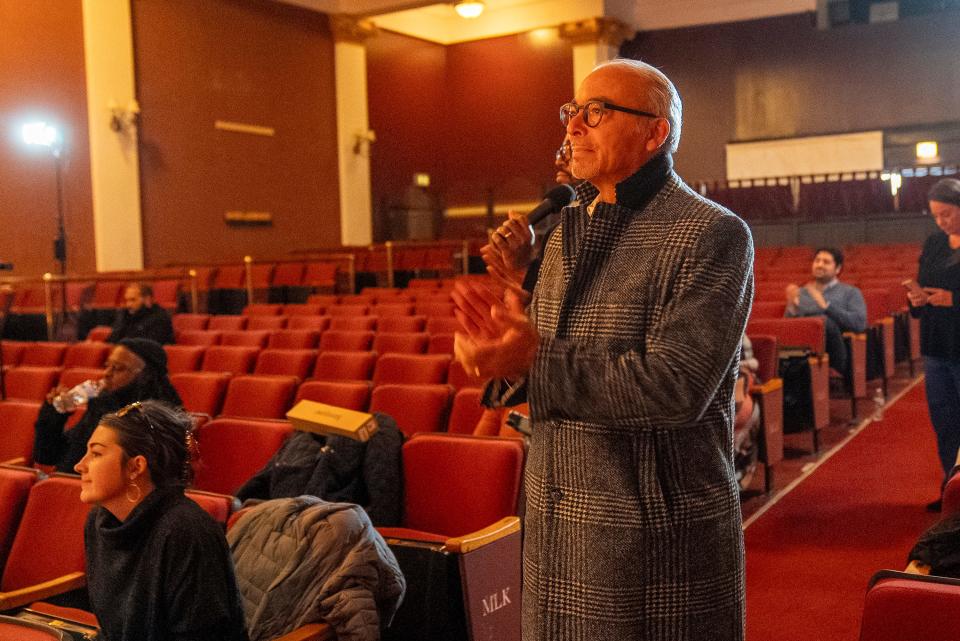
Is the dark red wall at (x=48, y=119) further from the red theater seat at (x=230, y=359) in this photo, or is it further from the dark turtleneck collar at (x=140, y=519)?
the dark turtleneck collar at (x=140, y=519)

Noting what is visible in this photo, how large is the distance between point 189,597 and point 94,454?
432 millimetres

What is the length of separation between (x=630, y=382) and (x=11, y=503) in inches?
97.0

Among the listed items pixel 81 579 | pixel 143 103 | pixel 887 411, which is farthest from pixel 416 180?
pixel 81 579

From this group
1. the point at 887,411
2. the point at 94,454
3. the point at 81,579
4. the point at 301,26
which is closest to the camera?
the point at 94,454

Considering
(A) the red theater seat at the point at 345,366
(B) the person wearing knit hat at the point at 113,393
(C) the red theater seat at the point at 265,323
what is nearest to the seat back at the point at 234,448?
(B) the person wearing knit hat at the point at 113,393

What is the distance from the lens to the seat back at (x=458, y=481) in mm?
2861

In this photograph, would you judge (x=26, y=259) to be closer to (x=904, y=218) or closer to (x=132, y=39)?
(x=132, y=39)

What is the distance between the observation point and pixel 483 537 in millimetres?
2467

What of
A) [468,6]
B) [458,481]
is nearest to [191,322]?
[458,481]

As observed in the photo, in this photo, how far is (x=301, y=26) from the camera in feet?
50.9

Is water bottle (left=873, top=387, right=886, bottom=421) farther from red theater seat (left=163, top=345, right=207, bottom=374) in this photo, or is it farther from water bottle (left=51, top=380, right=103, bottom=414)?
water bottle (left=51, top=380, right=103, bottom=414)

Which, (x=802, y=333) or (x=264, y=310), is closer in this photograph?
(x=802, y=333)

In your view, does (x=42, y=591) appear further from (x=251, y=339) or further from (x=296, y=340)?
(x=251, y=339)

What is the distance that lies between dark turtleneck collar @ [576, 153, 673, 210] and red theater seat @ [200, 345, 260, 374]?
473 cm
